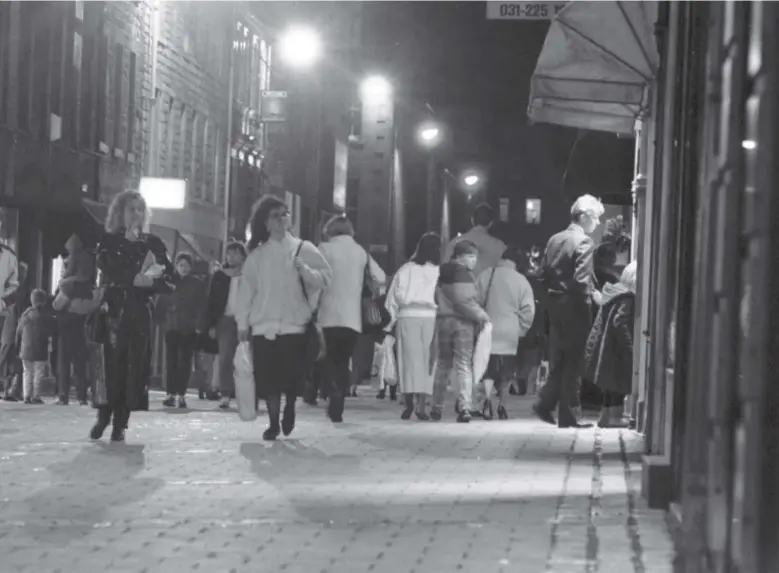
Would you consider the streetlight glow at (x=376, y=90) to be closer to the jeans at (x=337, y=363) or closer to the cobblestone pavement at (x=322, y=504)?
the jeans at (x=337, y=363)

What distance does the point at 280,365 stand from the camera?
15.4m

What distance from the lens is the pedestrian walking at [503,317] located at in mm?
20609

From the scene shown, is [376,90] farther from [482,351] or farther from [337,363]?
[337,363]

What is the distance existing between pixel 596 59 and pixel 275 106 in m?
30.0

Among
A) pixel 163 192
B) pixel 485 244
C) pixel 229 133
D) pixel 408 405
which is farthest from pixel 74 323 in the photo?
pixel 229 133

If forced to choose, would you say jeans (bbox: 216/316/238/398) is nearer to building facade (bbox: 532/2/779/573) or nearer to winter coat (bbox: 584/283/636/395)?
winter coat (bbox: 584/283/636/395)

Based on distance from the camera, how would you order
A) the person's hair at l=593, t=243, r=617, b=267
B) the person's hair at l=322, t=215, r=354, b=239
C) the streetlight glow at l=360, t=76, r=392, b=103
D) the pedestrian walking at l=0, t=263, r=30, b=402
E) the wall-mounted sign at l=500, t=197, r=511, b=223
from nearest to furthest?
the person's hair at l=593, t=243, r=617, b=267, the person's hair at l=322, t=215, r=354, b=239, the pedestrian walking at l=0, t=263, r=30, b=402, the streetlight glow at l=360, t=76, r=392, b=103, the wall-mounted sign at l=500, t=197, r=511, b=223

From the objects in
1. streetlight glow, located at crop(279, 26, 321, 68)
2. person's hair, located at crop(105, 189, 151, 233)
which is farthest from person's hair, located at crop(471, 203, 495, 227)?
streetlight glow, located at crop(279, 26, 321, 68)

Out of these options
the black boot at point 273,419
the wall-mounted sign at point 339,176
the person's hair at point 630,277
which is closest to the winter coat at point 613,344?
the person's hair at point 630,277

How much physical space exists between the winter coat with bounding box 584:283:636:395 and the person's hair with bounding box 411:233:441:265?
2.80 m

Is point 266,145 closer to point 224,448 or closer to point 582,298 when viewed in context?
point 582,298

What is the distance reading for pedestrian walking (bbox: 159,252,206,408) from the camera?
21.8m

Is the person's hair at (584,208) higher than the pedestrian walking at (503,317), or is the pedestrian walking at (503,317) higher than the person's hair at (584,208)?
the person's hair at (584,208)

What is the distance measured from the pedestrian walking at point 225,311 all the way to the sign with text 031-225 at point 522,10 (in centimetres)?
464
